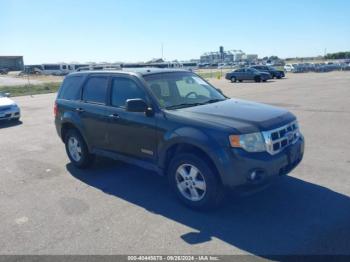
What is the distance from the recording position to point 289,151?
4672 mm

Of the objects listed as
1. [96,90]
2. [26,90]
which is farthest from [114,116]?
[26,90]

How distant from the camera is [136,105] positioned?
4852mm

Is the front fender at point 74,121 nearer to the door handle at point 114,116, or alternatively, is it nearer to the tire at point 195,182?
the door handle at point 114,116

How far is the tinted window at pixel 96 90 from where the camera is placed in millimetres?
5892

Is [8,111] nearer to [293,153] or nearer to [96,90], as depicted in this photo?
[96,90]

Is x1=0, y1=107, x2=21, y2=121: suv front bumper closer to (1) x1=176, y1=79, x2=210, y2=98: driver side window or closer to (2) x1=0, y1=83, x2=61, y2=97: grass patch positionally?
(1) x1=176, y1=79, x2=210, y2=98: driver side window

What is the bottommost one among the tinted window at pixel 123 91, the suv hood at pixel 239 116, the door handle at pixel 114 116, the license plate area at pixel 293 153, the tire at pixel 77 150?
the tire at pixel 77 150

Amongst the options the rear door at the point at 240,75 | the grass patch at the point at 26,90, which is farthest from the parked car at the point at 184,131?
the rear door at the point at 240,75

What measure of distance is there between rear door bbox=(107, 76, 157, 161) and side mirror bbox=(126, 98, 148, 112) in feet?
0.61

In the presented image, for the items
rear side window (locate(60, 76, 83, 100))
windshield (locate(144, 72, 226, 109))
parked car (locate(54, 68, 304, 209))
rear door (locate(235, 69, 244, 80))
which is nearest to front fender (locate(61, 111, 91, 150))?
parked car (locate(54, 68, 304, 209))

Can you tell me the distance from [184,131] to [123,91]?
1516 millimetres

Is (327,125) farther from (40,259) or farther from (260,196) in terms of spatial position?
(40,259)

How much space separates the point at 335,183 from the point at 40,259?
4.31 meters

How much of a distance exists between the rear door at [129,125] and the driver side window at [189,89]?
2.42ft
